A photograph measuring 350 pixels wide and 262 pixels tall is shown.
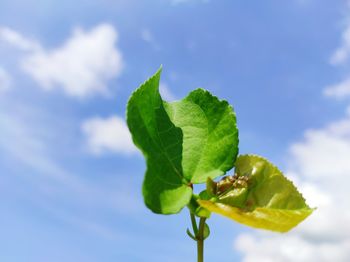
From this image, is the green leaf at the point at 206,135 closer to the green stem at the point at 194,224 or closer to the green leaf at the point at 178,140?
the green leaf at the point at 178,140

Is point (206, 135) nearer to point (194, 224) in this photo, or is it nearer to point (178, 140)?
point (178, 140)

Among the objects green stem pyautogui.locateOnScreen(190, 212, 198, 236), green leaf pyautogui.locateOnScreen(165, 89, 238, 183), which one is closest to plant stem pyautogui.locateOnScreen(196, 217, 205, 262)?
green stem pyautogui.locateOnScreen(190, 212, 198, 236)

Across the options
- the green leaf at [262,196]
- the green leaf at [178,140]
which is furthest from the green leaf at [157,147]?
the green leaf at [262,196]

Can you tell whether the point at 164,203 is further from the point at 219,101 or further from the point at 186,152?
the point at 219,101

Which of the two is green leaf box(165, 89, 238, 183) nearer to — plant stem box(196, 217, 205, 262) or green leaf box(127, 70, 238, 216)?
green leaf box(127, 70, 238, 216)

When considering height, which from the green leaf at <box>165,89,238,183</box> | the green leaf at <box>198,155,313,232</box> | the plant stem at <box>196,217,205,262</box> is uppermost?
the green leaf at <box>165,89,238,183</box>

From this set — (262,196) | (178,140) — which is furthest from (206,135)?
(262,196)

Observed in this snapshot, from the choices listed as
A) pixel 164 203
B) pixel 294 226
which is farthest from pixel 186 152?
pixel 294 226
